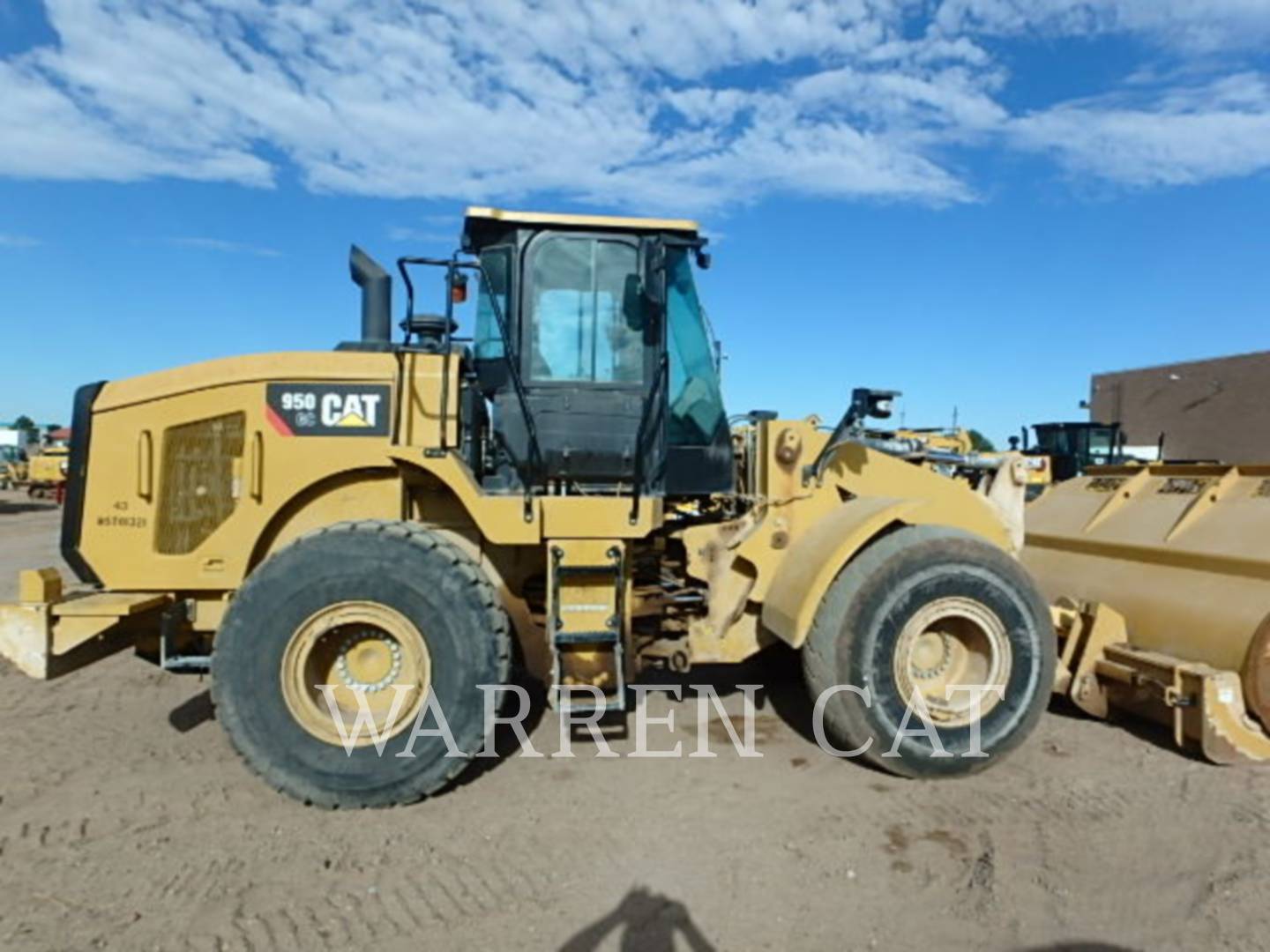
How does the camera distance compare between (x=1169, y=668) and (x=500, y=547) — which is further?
(x=500, y=547)

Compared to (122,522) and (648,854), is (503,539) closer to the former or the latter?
(648,854)

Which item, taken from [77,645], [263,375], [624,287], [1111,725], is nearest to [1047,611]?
[1111,725]

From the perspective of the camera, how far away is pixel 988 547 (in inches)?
191

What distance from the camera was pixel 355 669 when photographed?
4.53 metres

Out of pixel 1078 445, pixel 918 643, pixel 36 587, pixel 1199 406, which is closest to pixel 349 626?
pixel 36 587

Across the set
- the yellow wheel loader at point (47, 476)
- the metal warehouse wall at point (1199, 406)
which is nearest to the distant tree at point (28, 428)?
the yellow wheel loader at point (47, 476)

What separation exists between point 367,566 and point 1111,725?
4278 mm

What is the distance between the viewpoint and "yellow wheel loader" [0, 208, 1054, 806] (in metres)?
4.34

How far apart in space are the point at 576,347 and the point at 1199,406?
28.9 metres

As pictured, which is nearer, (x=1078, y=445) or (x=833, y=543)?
(x=833, y=543)

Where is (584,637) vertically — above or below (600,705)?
above

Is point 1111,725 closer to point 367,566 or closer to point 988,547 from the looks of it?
point 988,547

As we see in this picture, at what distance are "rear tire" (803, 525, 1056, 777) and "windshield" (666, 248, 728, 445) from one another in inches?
49.0

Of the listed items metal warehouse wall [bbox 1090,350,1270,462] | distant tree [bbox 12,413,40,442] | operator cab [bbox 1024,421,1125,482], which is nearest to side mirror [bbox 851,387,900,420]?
operator cab [bbox 1024,421,1125,482]
